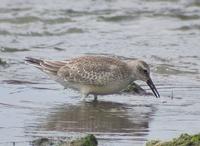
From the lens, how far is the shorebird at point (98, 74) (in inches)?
443

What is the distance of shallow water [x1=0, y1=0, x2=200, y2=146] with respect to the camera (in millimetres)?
9477

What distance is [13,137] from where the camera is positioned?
8.81m

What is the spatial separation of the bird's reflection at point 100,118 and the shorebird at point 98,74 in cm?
25

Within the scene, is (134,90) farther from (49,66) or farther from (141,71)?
(49,66)

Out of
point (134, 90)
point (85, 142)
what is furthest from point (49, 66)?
point (85, 142)

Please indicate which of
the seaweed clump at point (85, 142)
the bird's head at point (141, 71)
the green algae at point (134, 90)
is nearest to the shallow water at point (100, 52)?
the green algae at point (134, 90)

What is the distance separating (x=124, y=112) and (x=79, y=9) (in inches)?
333

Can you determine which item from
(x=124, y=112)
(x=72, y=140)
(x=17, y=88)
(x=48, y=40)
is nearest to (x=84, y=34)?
(x=48, y=40)

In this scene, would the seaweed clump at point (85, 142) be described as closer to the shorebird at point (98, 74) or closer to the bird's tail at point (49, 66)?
the shorebird at point (98, 74)

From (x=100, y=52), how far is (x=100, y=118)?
477 centimetres

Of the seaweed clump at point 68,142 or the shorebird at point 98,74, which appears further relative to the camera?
the shorebird at point 98,74

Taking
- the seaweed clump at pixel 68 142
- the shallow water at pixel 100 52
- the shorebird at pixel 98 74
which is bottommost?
the shallow water at pixel 100 52

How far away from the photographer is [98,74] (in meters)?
11.3

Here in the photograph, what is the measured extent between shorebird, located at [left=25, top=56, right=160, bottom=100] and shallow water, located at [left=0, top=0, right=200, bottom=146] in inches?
7.2
